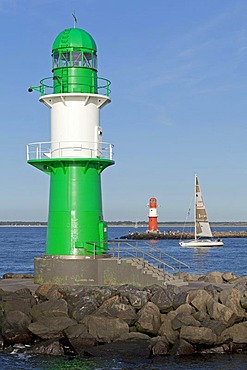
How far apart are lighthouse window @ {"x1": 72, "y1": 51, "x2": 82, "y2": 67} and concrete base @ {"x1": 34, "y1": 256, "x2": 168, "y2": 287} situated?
6.04m

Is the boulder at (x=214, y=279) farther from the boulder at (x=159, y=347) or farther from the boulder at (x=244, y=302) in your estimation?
the boulder at (x=159, y=347)

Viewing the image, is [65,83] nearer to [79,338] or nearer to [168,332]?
[79,338]

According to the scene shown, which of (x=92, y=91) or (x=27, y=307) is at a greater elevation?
(x=92, y=91)

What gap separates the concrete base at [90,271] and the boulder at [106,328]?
133 inches

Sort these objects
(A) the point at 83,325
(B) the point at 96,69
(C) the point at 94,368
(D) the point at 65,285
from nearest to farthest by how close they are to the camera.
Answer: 1. (C) the point at 94,368
2. (A) the point at 83,325
3. (D) the point at 65,285
4. (B) the point at 96,69

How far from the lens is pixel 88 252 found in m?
20.2

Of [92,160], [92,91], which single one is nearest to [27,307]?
[92,160]

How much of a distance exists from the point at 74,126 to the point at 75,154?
2.89 feet

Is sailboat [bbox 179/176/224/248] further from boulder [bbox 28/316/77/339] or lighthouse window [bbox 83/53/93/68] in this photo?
boulder [bbox 28/316/77/339]

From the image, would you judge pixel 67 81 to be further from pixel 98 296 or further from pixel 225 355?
pixel 225 355

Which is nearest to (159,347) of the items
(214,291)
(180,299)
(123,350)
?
(123,350)

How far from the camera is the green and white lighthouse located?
20.3 metres

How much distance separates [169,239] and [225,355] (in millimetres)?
82980

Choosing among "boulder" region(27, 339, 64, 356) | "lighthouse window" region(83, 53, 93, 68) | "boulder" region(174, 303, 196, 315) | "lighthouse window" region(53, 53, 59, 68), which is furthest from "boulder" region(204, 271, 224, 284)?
"lighthouse window" region(53, 53, 59, 68)
